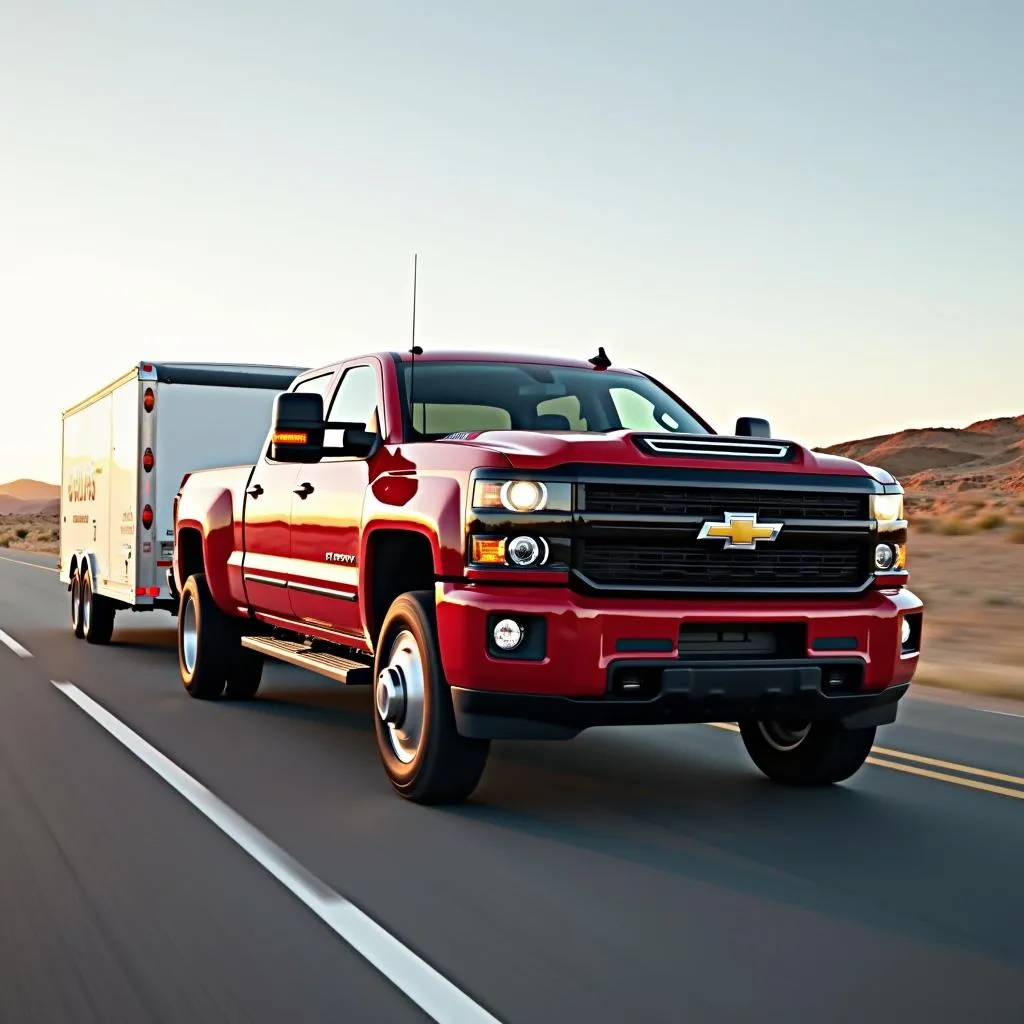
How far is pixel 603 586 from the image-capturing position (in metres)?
6.54

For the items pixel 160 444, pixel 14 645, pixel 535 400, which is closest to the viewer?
pixel 535 400

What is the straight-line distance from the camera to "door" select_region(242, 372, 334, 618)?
921 centimetres

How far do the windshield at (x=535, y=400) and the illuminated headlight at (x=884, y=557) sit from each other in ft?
5.58

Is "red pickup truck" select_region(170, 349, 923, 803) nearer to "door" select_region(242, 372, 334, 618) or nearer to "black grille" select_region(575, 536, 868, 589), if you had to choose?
"black grille" select_region(575, 536, 868, 589)

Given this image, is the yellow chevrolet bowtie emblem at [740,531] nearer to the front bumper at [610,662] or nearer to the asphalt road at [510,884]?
the front bumper at [610,662]

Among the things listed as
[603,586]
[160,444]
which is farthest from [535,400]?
[160,444]

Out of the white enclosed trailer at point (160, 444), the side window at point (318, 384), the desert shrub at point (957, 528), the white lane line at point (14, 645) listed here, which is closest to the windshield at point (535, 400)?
the side window at point (318, 384)

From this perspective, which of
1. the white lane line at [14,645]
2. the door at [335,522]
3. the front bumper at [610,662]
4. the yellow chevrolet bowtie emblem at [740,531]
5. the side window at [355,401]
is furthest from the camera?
the white lane line at [14,645]

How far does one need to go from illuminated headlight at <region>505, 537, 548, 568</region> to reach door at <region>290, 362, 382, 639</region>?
1.50m

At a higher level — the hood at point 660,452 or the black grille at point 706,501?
the hood at point 660,452

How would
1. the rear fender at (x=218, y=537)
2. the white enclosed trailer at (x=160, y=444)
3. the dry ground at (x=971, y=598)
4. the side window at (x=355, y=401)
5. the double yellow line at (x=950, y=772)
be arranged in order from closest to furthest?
the double yellow line at (x=950, y=772) < the side window at (x=355, y=401) < the rear fender at (x=218, y=537) < the dry ground at (x=971, y=598) < the white enclosed trailer at (x=160, y=444)

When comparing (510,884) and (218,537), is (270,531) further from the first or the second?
(510,884)

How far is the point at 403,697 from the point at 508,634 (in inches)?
36.2

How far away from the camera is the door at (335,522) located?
8.05 metres
